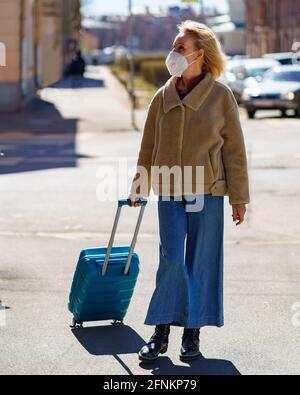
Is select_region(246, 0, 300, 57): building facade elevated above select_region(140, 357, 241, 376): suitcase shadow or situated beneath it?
situated beneath

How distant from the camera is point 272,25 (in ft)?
274

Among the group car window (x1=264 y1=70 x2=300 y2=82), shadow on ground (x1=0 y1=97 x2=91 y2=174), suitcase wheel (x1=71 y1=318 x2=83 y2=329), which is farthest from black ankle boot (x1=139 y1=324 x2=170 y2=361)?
car window (x1=264 y1=70 x2=300 y2=82)

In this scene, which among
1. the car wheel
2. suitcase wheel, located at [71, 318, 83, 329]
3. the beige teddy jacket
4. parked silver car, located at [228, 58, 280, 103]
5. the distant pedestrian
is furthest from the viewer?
the distant pedestrian

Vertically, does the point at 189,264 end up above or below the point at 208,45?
below

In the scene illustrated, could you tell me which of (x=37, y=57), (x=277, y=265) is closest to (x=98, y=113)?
(x=37, y=57)

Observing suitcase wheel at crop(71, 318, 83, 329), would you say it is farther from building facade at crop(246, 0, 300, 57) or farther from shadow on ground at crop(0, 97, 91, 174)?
building facade at crop(246, 0, 300, 57)

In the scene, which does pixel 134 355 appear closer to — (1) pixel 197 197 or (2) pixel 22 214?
(1) pixel 197 197

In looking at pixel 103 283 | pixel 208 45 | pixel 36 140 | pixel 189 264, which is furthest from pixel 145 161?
pixel 36 140

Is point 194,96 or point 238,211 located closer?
point 194,96

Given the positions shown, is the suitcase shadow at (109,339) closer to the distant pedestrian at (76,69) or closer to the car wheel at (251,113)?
the car wheel at (251,113)

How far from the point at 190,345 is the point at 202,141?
116cm

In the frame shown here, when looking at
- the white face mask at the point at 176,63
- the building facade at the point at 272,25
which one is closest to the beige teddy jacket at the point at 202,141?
the white face mask at the point at 176,63

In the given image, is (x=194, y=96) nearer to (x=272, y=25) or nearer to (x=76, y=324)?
(x=76, y=324)

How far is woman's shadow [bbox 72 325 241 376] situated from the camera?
6.59m
